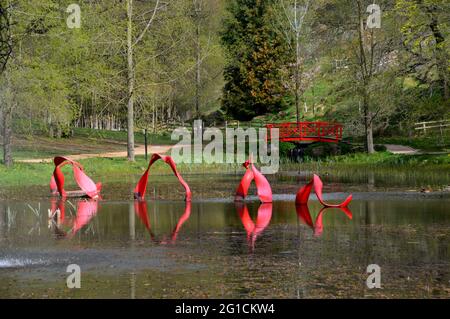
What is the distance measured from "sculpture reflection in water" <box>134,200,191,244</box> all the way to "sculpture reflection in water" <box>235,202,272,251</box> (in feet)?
4.07

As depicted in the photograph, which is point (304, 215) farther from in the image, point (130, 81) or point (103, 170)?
point (130, 81)

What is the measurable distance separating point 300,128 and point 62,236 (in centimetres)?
3637

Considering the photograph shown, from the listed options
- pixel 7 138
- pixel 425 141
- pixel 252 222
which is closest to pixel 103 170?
pixel 7 138

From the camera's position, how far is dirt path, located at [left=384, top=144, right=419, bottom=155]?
155 feet

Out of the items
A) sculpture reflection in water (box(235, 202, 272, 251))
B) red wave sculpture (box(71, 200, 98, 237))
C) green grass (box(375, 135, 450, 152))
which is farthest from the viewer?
green grass (box(375, 135, 450, 152))

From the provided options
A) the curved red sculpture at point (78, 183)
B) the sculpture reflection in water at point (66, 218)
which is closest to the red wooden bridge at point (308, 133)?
the curved red sculpture at point (78, 183)

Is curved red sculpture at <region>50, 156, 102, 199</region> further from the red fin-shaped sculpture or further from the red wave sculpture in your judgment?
the red fin-shaped sculpture

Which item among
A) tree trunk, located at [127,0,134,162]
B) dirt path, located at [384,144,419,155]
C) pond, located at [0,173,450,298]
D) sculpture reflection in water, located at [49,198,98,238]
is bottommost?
pond, located at [0,173,450,298]

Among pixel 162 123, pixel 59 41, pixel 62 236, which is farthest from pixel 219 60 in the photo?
pixel 62 236

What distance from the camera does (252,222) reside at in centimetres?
1959

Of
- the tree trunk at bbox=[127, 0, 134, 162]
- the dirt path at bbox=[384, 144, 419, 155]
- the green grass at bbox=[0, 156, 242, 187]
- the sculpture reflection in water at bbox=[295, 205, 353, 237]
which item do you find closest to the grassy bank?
the green grass at bbox=[0, 156, 242, 187]

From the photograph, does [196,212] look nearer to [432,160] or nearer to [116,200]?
[116,200]

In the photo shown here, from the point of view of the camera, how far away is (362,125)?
5469 cm

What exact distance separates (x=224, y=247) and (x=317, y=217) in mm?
5498
